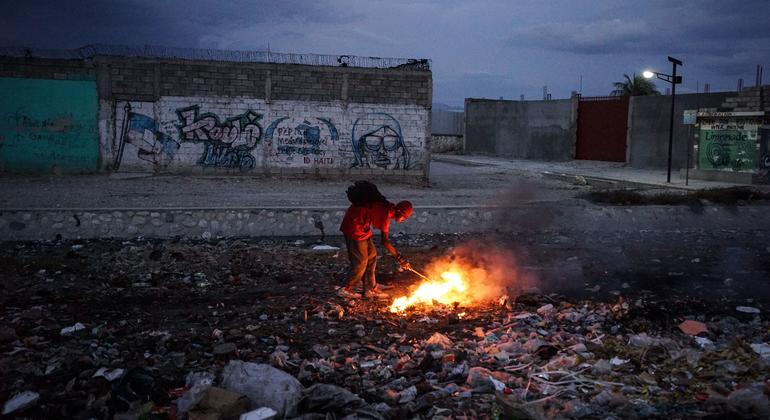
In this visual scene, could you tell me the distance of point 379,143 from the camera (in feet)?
57.5

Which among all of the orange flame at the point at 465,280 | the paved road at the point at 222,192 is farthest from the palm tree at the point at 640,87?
→ the orange flame at the point at 465,280

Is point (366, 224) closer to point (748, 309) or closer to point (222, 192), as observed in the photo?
point (748, 309)

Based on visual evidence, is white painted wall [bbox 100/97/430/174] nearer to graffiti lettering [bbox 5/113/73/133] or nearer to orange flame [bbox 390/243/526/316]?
graffiti lettering [bbox 5/113/73/133]

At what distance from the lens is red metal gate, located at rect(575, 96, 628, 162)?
25.8 meters

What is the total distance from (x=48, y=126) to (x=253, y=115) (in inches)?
216

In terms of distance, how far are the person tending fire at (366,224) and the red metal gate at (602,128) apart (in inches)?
828

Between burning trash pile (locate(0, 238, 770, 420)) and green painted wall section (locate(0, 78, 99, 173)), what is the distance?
31.1ft

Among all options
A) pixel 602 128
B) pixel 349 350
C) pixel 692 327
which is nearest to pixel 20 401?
pixel 349 350

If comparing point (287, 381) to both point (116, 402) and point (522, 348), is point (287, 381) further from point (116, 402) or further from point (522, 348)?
point (522, 348)

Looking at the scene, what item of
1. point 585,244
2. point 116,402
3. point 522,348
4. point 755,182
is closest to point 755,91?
point 755,182

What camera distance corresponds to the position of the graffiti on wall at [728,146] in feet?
55.7

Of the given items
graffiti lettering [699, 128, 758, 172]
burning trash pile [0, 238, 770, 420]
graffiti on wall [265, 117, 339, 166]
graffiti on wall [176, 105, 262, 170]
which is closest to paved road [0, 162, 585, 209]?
graffiti on wall [176, 105, 262, 170]

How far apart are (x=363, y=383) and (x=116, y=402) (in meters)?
1.77

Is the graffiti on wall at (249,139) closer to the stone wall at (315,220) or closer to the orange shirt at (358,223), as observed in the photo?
the stone wall at (315,220)
